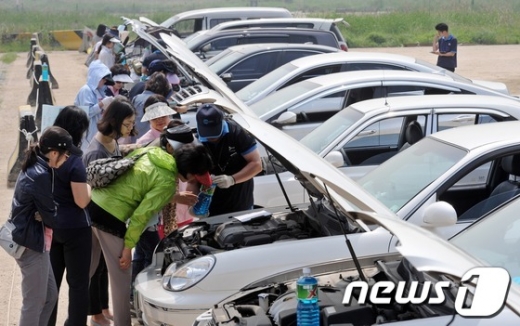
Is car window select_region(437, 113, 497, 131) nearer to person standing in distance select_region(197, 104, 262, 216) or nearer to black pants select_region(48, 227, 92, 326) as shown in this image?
person standing in distance select_region(197, 104, 262, 216)

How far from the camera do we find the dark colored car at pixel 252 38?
1752cm

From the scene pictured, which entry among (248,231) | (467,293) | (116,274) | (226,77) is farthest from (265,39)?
(467,293)

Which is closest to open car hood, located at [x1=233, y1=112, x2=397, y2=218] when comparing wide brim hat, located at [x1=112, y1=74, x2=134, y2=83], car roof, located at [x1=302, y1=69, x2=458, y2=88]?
car roof, located at [x1=302, y1=69, x2=458, y2=88]

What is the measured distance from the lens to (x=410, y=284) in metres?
4.39

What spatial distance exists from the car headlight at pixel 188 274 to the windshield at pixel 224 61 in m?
9.07

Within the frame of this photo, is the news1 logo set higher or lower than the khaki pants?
higher

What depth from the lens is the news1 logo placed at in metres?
3.52

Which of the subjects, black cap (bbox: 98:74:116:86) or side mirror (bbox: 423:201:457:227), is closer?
side mirror (bbox: 423:201:457:227)

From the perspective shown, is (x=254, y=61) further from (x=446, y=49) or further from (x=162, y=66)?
(x=446, y=49)

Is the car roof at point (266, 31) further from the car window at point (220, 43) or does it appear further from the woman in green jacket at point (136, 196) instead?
the woman in green jacket at point (136, 196)

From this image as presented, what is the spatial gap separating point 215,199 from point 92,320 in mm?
1381

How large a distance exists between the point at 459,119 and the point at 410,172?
196cm

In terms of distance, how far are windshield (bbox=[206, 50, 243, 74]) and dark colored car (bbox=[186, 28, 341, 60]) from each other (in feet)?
6.44

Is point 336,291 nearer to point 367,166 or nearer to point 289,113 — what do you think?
point 367,166
